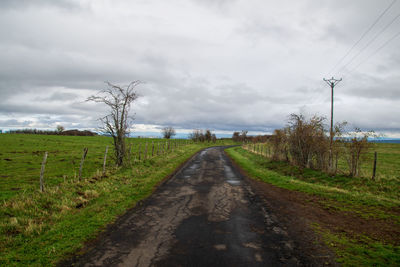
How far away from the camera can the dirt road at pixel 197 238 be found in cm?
458

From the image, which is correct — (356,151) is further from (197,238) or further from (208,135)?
(208,135)

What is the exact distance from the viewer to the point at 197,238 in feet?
18.4

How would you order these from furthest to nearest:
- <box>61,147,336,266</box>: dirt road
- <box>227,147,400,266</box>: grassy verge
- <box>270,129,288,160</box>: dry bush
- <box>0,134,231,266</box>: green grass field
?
<box>270,129,288,160</box>: dry bush → <box>0,134,231,266</box>: green grass field → <box>227,147,400,266</box>: grassy verge → <box>61,147,336,266</box>: dirt road

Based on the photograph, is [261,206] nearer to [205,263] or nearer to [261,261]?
[261,261]

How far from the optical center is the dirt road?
458 centimetres

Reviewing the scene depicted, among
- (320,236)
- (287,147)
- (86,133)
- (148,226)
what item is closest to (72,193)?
(148,226)

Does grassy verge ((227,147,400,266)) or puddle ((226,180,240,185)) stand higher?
grassy verge ((227,147,400,266))

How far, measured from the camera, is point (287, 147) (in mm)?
22984

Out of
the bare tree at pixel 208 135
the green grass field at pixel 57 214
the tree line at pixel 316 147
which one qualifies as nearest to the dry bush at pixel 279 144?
the tree line at pixel 316 147

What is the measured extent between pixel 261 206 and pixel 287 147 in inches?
627

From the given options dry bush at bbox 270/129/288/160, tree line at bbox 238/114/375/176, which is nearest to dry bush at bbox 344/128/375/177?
tree line at bbox 238/114/375/176

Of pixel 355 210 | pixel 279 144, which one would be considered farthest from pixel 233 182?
pixel 279 144

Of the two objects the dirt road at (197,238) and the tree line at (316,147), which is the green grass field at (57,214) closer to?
the dirt road at (197,238)

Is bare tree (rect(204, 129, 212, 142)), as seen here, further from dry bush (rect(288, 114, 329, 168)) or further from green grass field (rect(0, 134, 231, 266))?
green grass field (rect(0, 134, 231, 266))
